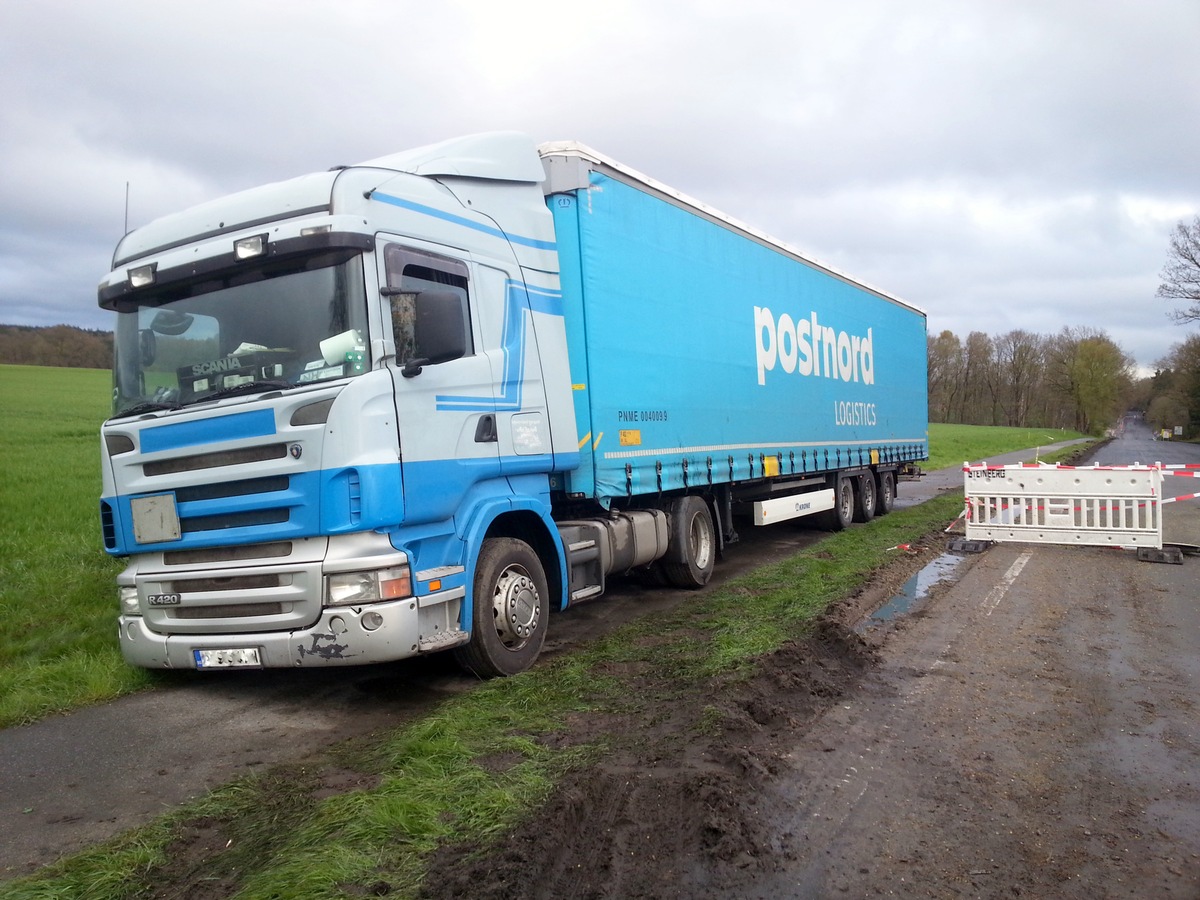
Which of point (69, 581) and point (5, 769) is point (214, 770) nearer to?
point (5, 769)

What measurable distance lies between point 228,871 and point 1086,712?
14.7 ft

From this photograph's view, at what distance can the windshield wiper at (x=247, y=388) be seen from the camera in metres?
5.00

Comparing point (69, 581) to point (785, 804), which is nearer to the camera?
point (785, 804)

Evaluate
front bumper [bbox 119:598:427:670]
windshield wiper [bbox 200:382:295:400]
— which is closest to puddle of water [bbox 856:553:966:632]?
front bumper [bbox 119:598:427:670]

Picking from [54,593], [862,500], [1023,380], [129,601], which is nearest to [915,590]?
[862,500]

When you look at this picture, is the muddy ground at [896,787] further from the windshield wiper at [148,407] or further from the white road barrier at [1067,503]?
the white road barrier at [1067,503]

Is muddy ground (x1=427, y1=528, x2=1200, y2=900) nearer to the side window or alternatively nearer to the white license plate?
the white license plate

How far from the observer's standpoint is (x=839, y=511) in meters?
13.8

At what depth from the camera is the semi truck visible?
16.2 ft

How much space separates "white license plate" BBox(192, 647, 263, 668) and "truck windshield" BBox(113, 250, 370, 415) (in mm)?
1517

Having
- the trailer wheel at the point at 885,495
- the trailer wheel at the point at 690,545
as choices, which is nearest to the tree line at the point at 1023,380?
the trailer wheel at the point at 885,495

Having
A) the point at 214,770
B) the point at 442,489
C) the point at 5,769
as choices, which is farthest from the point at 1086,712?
the point at 5,769

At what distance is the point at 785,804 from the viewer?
373cm

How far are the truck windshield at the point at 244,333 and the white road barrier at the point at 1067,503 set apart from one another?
9527 mm
